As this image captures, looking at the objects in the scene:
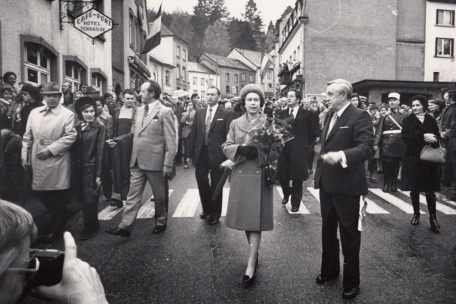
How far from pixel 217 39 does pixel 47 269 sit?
93.6m

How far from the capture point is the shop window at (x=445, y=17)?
38688 mm

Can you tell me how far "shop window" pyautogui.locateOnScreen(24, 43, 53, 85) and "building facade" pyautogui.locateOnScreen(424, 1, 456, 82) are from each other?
113 feet

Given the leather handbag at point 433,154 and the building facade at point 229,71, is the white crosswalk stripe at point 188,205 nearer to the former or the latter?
the leather handbag at point 433,154

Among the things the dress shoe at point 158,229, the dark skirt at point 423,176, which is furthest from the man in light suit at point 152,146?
the dark skirt at point 423,176

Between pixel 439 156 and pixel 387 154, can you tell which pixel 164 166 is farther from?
pixel 387 154

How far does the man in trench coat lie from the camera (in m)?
5.81

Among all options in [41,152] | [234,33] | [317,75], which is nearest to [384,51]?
[317,75]

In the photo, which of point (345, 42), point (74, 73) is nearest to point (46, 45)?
point (74, 73)

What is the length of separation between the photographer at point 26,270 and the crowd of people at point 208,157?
0.03m

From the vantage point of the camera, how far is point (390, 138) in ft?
34.1

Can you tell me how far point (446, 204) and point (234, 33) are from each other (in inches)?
3716

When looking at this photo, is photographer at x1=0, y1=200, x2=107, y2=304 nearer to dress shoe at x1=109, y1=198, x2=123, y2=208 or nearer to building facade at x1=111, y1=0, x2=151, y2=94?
dress shoe at x1=109, y1=198, x2=123, y2=208

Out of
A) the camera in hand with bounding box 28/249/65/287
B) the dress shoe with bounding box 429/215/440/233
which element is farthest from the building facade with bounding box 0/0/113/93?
the camera in hand with bounding box 28/249/65/287

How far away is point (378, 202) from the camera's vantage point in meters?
8.77
